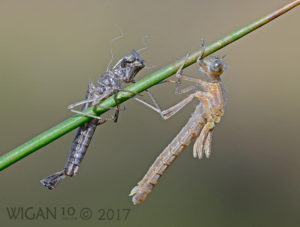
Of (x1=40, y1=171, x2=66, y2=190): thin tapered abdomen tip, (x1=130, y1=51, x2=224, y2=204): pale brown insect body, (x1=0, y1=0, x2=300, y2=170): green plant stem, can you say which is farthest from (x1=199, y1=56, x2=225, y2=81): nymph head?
(x1=40, y1=171, x2=66, y2=190): thin tapered abdomen tip

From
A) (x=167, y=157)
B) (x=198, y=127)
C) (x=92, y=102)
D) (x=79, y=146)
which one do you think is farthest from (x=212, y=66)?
(x=79, y=146)

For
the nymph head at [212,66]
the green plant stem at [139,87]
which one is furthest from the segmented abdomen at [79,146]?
the nymph head at [212,66]

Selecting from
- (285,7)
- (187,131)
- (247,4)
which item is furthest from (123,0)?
(285,7)

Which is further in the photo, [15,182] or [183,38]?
[183,38]

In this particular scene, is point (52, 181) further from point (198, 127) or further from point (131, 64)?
point (198, 127)

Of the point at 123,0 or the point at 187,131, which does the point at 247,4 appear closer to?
the point at 123,0

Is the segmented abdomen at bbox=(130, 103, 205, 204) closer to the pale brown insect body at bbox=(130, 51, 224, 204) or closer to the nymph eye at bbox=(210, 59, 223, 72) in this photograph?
the pale brown insect body at bbox=(130, 51, 224, 204)
